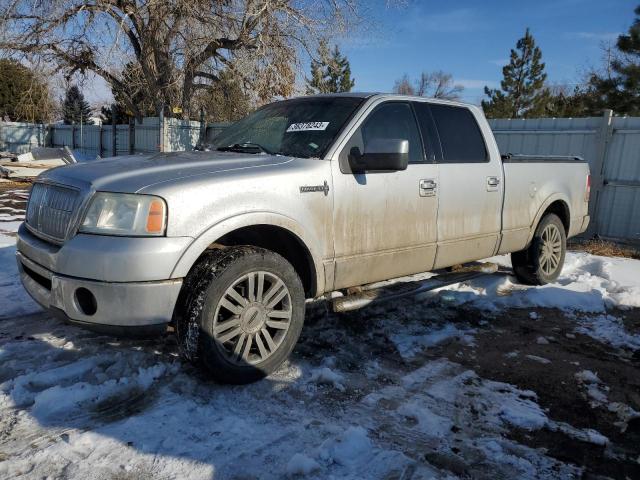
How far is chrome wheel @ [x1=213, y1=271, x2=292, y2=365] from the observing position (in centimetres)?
309

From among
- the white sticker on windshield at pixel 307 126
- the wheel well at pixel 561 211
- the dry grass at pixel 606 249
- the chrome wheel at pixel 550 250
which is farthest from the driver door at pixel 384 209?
the dry grass at pixel 606 249

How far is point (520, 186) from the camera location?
5301mm

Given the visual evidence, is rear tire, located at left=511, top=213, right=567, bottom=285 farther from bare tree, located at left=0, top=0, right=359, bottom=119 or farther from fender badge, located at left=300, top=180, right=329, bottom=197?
bare tree, located at left=0, top=0, right=359, bottom=119

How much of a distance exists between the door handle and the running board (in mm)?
869

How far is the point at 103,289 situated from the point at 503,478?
2.24 meters

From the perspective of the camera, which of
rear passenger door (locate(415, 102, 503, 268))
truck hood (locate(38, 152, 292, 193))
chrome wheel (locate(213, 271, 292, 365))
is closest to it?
truck hood (locate(38, 152, 292, 193))

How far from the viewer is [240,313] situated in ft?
10.3

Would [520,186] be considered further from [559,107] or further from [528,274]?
[559,107]

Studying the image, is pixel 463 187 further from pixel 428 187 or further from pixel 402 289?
pixel 402 289

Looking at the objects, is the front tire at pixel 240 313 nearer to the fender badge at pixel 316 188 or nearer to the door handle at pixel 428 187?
the fender badge at pixel 316 188

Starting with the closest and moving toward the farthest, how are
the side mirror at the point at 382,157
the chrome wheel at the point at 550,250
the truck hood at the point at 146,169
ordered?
1. the truck hood at the point at 146,169
2. the side mirror at the point at 382,157
3. the chrome wheel at the point at 550,250

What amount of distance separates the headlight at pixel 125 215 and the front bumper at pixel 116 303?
289 mm

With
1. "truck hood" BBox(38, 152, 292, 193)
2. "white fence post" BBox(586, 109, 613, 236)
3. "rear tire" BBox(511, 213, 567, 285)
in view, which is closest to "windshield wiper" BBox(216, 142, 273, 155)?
"truck hood" BBox(38, 152, 292, 193)

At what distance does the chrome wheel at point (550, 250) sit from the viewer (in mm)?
5855
